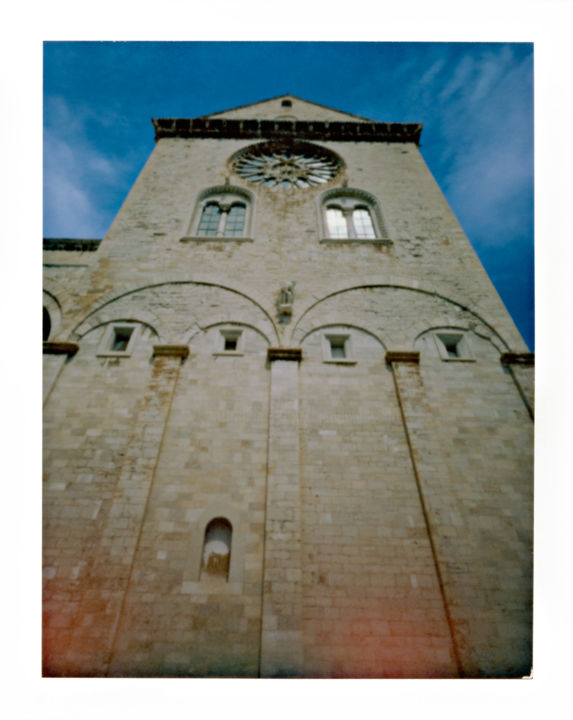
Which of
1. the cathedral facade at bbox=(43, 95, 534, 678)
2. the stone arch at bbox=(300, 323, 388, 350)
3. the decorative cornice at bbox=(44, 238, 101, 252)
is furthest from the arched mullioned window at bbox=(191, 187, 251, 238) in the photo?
the stone arch at bbox=(300, 323, 388, 350)

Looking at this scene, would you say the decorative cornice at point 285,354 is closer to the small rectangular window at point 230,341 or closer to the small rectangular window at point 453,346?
the small rectangular window at point 230,341

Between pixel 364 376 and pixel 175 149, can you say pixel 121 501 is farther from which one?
pixel 175 149

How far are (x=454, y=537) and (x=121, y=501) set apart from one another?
555 cm

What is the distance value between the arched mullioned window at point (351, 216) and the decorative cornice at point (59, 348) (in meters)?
7.90

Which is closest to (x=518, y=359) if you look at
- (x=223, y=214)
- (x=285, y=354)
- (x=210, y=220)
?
(x=285, y=354)

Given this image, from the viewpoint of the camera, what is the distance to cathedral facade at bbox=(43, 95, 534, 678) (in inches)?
218

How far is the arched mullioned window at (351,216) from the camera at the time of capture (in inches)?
504

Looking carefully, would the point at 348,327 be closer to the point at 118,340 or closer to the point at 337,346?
the point at 337,346

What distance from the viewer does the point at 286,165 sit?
1614cm

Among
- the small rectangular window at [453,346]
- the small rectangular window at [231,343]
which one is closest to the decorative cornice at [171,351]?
the small rectangular window at [231,343]

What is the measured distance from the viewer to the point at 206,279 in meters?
10.5

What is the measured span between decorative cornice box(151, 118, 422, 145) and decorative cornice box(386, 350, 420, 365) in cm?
Answer: 1252

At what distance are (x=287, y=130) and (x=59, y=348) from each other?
14400 millimetres
